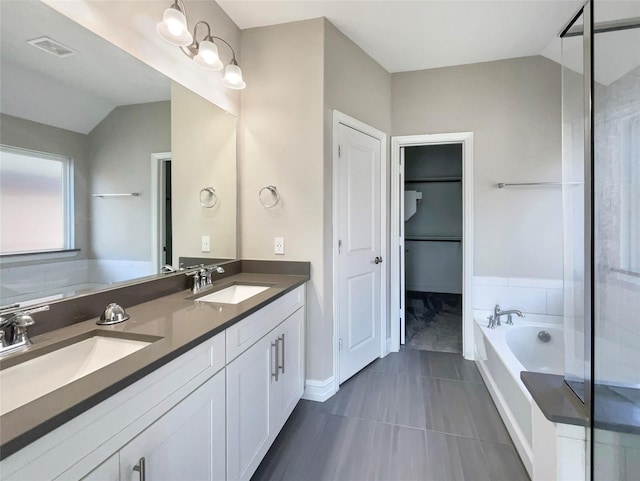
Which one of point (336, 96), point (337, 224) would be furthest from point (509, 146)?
point (337, 224)

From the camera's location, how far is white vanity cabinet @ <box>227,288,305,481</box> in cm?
134

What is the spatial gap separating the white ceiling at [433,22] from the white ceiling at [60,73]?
1051mm

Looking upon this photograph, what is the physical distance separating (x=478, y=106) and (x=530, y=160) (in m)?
0.68

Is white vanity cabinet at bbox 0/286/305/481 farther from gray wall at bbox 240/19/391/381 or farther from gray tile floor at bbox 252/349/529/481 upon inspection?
gray wall at bbox 240/19/391/381

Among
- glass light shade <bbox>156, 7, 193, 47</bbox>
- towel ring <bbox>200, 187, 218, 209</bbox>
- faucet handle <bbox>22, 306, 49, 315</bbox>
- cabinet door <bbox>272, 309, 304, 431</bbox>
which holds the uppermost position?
glass light shade <bbox>156, 7, 193, 47</bbox>

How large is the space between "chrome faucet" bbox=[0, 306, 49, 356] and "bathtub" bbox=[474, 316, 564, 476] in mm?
2166

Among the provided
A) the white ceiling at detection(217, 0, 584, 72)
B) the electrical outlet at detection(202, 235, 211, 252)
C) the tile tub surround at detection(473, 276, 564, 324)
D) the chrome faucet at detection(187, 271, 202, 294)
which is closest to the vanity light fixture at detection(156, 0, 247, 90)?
the white ceiling at detection(217, 0, 584, 72)

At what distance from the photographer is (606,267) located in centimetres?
111

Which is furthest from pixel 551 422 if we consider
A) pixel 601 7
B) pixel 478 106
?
pixel 478 106

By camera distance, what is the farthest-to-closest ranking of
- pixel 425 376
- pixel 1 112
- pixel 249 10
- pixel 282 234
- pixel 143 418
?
pixel 425 376 < pixel 282 234 < pixel 249 10 < pixel 1 112 < pixel 143 418

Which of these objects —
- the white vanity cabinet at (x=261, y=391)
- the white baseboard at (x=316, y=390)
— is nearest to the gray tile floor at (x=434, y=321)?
the white baseboard at (x=316, y=390)

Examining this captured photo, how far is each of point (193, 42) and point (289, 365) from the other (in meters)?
1.99

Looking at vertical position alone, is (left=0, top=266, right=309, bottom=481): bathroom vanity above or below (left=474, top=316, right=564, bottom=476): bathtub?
above

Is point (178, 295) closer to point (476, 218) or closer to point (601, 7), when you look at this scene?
point (601, 7)
